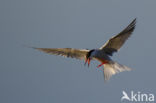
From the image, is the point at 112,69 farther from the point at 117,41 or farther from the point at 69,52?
the point at 69,52

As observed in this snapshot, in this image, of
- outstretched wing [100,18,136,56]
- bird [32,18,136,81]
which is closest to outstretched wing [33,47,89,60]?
bird [32,18,136,81]

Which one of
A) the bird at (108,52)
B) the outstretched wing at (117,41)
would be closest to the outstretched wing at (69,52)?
the bird at (108,52)

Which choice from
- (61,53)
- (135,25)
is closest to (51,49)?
(61,53)

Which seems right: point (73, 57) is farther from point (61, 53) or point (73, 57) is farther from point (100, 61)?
point (100, 61)

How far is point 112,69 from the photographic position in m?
3.62

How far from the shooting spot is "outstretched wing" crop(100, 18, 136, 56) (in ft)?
12.0

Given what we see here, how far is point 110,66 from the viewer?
3604 millimetres

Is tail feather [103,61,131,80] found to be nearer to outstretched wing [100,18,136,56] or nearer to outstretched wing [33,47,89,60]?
outstretched wing [100,18,136,56]

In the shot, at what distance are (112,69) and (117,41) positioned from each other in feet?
1.31

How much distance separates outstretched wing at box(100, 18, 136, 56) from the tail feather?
0.23 metres

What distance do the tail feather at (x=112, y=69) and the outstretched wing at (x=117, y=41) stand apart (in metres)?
0.23

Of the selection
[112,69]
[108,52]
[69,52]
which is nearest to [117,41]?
[108,52]

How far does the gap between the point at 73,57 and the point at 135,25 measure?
1.00 metres

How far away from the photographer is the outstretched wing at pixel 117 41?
365 cm
